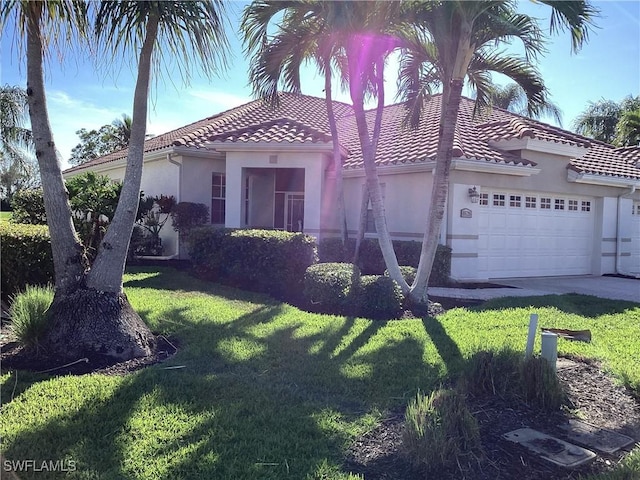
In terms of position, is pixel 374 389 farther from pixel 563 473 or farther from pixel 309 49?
pixel 309 49

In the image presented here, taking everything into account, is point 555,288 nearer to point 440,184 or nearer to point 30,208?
point 440,184

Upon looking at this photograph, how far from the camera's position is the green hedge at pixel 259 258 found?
10242 mm

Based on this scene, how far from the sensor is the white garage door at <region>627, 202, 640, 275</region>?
16734mm

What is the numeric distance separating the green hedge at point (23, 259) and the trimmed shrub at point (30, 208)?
8.14 metres

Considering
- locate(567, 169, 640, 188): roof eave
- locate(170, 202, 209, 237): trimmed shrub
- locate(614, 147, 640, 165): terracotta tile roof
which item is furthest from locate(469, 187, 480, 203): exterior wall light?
locate(614, 147, 640, 165): terracotta tile roof

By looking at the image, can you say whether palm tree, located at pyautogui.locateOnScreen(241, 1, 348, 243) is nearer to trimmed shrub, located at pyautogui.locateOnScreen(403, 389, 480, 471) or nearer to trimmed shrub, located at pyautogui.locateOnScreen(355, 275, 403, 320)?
trimmed shrub, located at pyautogui.locateOnScreen(355, 275, 403, 320)

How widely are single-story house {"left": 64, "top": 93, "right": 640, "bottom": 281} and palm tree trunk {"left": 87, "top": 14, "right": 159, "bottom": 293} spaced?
6537mm

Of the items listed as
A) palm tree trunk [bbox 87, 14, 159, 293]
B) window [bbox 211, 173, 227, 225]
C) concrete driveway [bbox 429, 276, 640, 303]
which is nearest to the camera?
palm tree trunk [bbox 87, 14, 159, 293]

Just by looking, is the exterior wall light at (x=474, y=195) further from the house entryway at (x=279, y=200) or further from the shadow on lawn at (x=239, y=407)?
the shadow on lawn at (x=239, y=407)

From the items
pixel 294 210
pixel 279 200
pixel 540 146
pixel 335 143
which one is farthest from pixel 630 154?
pixel 279 200

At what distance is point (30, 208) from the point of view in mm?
15984

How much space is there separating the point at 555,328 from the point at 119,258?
6644 mm

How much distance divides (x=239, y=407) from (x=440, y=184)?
5.90 meters

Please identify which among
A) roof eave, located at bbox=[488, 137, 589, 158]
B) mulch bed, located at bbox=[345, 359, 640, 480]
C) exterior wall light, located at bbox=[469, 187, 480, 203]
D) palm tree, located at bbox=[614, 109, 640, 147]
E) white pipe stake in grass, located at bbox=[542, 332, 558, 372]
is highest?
palm tree, located at bbox=[614, 109, 640, 147]
